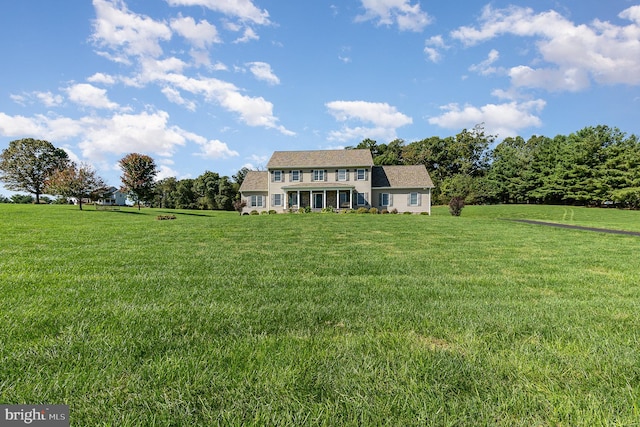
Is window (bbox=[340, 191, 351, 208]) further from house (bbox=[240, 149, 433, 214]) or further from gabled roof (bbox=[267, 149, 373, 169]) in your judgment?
gabled roof (bbox=[267, 149, 373, 169])

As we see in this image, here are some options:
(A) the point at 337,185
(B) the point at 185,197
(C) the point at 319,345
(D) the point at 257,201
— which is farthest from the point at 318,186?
(B) the point at 185,197

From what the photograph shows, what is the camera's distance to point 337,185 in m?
31.2

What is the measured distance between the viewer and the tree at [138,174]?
131 feet

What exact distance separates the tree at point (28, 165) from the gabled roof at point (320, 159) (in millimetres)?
33402

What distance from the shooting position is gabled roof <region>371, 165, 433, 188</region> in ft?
102

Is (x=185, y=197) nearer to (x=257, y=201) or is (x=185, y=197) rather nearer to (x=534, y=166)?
(x=257, y=201)

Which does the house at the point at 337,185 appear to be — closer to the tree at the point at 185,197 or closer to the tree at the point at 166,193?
the tree at the point at 185,197

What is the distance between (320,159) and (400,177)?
869 centimetres

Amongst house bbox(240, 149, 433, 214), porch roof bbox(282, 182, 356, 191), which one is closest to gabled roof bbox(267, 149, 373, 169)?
house bbox(240, 149, 433, 214)

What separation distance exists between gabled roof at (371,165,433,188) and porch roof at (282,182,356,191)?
11.2 ft

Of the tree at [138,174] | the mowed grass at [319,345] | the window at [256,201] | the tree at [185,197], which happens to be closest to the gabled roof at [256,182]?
the window at [256,201]

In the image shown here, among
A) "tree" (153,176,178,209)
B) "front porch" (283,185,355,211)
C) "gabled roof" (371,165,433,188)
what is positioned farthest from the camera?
"tree" (153,176,178,209)

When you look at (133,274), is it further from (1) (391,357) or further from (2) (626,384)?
(2) (626,384)

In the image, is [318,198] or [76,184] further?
[318,198]
